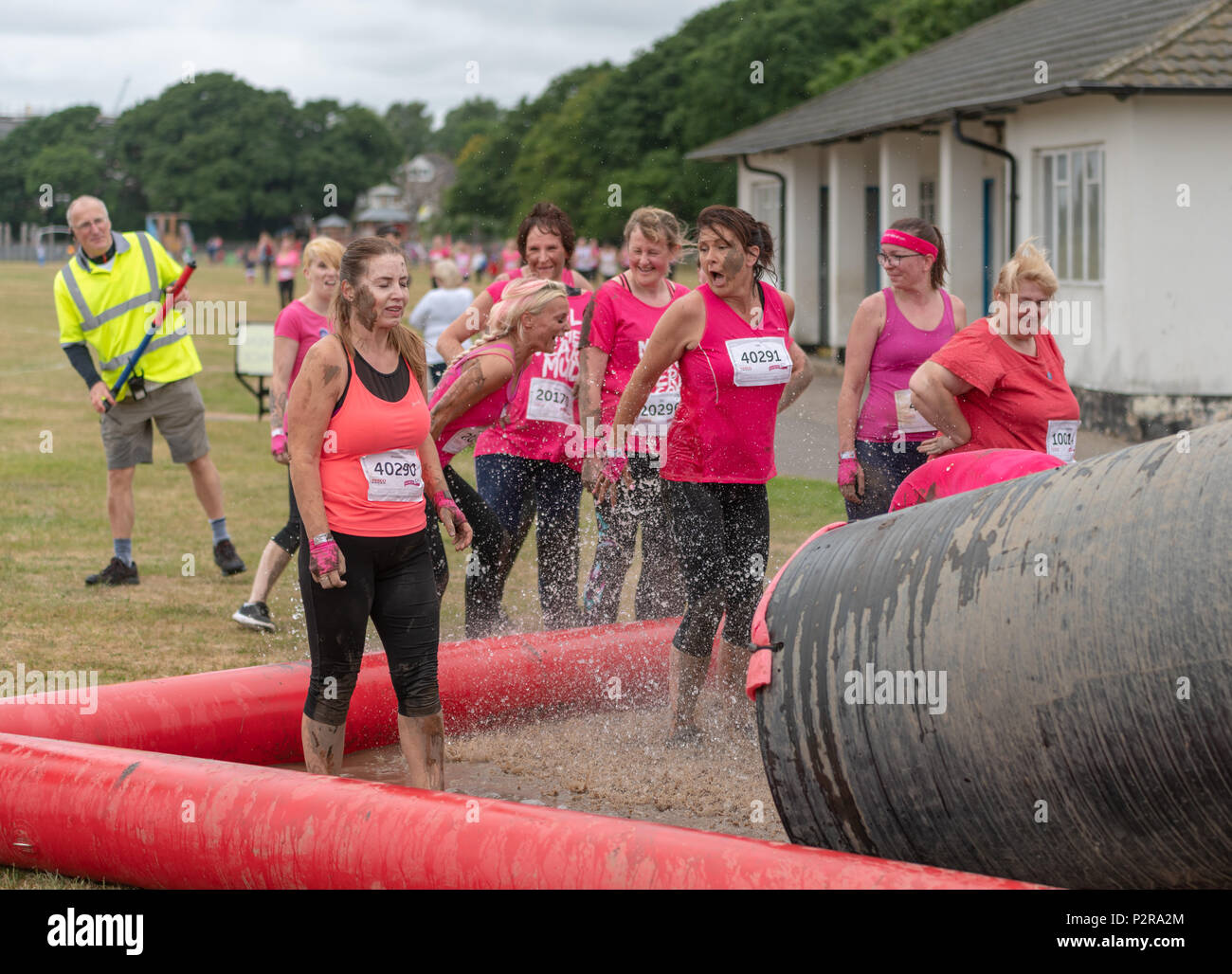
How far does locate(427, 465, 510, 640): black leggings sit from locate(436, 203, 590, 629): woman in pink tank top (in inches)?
5.2

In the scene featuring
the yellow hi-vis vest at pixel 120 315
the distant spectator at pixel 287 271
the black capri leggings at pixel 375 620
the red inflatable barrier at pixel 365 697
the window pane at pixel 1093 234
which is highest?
the distant spectator at pixel 287 271

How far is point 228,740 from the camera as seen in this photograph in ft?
18.7

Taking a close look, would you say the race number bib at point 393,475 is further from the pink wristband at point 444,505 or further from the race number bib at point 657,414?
the race number bib at point 657,414

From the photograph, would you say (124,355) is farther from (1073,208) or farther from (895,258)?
(1073,208)

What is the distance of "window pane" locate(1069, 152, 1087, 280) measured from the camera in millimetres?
16234

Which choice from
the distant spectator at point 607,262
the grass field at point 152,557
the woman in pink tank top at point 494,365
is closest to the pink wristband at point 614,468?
the woman in pink tank top at point 494,365

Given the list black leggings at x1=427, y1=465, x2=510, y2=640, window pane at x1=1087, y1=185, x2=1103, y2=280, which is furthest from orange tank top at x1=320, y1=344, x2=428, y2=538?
window pane at x1=1087, y1=185, x2=1103, y2=280

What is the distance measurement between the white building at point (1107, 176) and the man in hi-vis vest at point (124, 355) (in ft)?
31.3

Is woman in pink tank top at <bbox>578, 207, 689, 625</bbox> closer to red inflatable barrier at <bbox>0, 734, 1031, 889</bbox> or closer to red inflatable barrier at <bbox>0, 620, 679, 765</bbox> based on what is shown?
red inflatable barrier at <bbox>0, 620, 679, 765</bbox>

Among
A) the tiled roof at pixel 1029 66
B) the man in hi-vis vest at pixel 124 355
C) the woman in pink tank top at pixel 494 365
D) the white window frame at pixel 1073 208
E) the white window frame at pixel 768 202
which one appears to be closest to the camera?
the woman in pink tank top at pixel 494 365

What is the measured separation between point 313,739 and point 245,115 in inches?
3931

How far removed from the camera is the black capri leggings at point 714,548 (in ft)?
18.5

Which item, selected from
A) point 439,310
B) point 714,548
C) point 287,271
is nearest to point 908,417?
point 714,548
